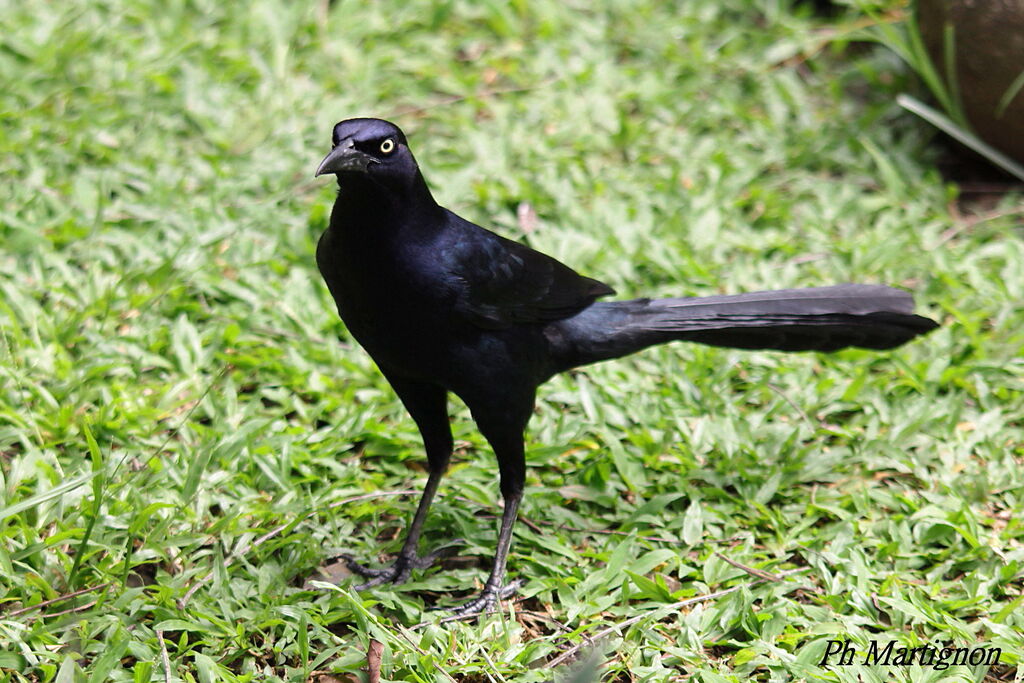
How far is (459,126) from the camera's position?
6.05 metres

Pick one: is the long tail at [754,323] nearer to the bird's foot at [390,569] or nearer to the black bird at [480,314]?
the black bird at [480,314]

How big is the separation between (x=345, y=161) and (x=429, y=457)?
1243mm

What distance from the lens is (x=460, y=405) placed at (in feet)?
15.0

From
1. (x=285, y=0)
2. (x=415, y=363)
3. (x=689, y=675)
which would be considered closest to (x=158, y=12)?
(x=285, y=0)

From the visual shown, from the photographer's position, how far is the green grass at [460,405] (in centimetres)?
339

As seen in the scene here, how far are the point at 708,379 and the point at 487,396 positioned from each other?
1628 mm

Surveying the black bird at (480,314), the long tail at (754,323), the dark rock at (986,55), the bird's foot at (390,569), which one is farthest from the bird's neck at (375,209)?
the dark rock at (986,55)

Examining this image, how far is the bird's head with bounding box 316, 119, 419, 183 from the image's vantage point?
9.97 feet

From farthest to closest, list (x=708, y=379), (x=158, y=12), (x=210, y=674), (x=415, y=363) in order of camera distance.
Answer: (x=158, y=12) < (x=708, y=379) < (x=415, y=363) < (x=210, y=674)

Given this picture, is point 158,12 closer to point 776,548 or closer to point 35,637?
point 35,637

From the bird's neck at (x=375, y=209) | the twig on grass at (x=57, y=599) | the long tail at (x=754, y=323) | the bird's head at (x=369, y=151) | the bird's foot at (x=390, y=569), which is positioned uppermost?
the bird's head at (x=369, y=151)

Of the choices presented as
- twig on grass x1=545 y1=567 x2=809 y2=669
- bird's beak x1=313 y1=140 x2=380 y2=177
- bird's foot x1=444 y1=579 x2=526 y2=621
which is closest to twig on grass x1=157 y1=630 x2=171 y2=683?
bird's foot x1=444 y1=579 x2=526 y2=621

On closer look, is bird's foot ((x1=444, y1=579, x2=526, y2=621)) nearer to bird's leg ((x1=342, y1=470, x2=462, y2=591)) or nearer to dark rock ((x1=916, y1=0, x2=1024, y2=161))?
bird's leg ((x1=342, y1=470, x2=462, y2=591))

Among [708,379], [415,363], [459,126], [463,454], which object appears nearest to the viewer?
[415,363]
